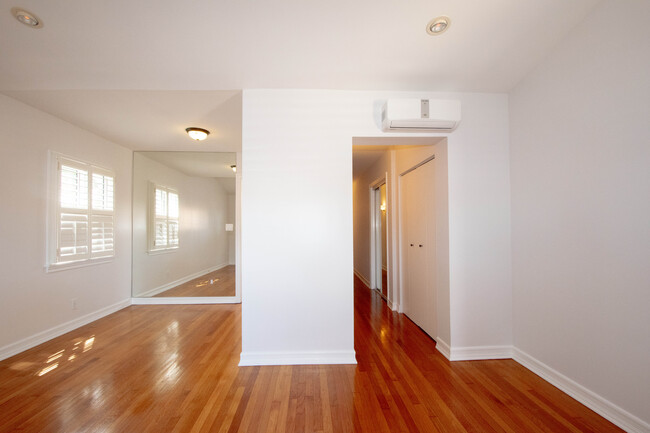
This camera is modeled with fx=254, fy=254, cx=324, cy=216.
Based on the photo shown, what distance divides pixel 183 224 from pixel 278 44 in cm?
372

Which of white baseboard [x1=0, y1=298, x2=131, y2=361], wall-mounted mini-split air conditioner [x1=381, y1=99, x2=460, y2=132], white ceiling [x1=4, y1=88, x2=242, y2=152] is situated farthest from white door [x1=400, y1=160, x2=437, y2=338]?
white baseboard [x1=0, y1=298, x2=131, y2=361]

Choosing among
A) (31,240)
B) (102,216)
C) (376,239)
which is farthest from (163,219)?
(376,239)

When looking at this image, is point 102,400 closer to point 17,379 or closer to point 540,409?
point 17,379

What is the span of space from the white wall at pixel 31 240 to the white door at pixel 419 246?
4.33 metres

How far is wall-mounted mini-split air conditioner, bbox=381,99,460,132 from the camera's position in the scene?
2.28m

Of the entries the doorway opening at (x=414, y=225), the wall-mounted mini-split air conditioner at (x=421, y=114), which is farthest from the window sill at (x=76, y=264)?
the wall-mounted mini-split air conditioner at (x=421, y=114)

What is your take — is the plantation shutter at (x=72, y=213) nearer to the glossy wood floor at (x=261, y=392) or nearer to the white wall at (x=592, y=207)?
the glossy wood floor at (x=261, y=392)

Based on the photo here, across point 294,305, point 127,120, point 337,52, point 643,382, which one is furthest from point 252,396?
point 127,120

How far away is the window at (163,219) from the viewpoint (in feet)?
14.4

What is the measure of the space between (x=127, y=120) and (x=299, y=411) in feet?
11.9

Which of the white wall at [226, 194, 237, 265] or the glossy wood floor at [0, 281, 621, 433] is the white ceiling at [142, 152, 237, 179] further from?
the glossy wood floor at [0, 281, 621, 433]

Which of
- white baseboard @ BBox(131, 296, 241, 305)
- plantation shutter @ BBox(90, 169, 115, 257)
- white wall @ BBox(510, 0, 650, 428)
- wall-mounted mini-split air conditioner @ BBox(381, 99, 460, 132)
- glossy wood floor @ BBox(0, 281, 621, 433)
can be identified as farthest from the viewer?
white baseboard @ BBox(131, 296, 241, 305)

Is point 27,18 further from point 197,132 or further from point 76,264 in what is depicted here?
point 76,264

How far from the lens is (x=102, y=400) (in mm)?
1837
